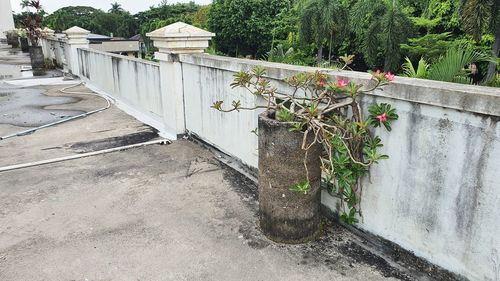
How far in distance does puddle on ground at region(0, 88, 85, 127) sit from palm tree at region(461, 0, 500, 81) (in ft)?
35.8

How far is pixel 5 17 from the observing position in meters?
50.2

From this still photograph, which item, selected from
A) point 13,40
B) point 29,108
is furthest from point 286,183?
point 13,40

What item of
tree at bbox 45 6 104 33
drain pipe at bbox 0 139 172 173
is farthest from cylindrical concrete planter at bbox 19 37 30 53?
drain pipe at bbox 0 139 172 173

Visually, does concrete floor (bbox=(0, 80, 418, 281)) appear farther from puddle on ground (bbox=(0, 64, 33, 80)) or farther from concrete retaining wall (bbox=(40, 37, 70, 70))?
puddle on ground (bbox=(0, 64, 33, 80))

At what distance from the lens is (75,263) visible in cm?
330

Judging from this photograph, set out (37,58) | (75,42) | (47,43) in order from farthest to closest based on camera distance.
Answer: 1. (47,43)
2. (37,58)
3. (75,42)

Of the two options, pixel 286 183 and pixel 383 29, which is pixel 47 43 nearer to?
pixel 383 29

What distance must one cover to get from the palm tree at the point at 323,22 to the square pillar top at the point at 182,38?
16.7 metres

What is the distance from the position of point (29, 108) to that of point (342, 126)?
8901 mm

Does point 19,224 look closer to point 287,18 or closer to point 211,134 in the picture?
point 211,134

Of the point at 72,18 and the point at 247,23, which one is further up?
the point at 72,18

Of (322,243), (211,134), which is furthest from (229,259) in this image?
→ (211,134)

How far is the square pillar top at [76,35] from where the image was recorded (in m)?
13.9

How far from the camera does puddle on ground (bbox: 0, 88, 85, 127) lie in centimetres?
849
